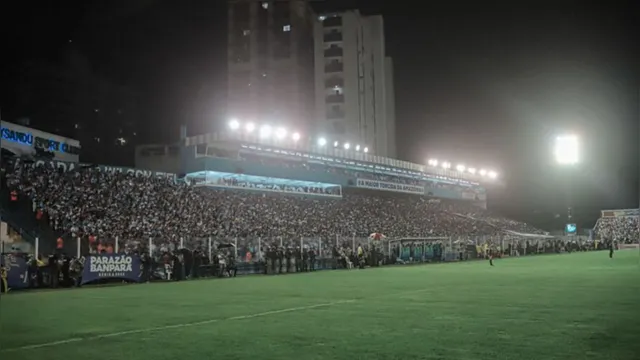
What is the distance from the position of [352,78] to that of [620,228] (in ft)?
142

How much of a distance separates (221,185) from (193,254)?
20.2 meters

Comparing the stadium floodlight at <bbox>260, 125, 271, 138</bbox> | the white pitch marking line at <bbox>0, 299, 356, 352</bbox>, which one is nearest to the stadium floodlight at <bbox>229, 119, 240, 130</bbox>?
the stadium floodlight at <bbox>260, 125, 271, 138</bbox>

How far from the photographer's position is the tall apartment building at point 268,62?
300 ft

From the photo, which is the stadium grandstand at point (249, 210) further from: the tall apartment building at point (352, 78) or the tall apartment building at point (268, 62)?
the tall apartment building at point (268, 62)

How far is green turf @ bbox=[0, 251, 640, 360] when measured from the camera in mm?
8812

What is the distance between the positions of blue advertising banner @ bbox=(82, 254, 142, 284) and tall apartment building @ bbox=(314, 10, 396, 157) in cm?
6522

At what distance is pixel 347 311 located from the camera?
1383cm

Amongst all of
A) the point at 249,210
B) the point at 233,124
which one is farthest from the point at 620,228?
the point at 249,210

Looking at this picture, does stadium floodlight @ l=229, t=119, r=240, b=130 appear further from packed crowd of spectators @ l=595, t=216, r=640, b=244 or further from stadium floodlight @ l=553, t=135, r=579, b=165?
packed crowd of spectators @ l=595, t=216, r=640, b=244

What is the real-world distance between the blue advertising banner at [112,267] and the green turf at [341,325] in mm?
7441

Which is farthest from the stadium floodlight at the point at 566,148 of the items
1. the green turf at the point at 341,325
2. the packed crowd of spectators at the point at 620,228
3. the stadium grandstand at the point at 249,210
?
the green turf at the point at 341,325

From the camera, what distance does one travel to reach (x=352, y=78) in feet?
304

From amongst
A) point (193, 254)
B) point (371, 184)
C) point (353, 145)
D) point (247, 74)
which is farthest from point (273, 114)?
point (193, 254)

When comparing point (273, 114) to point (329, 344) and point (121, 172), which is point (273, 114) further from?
point (329, 344)
